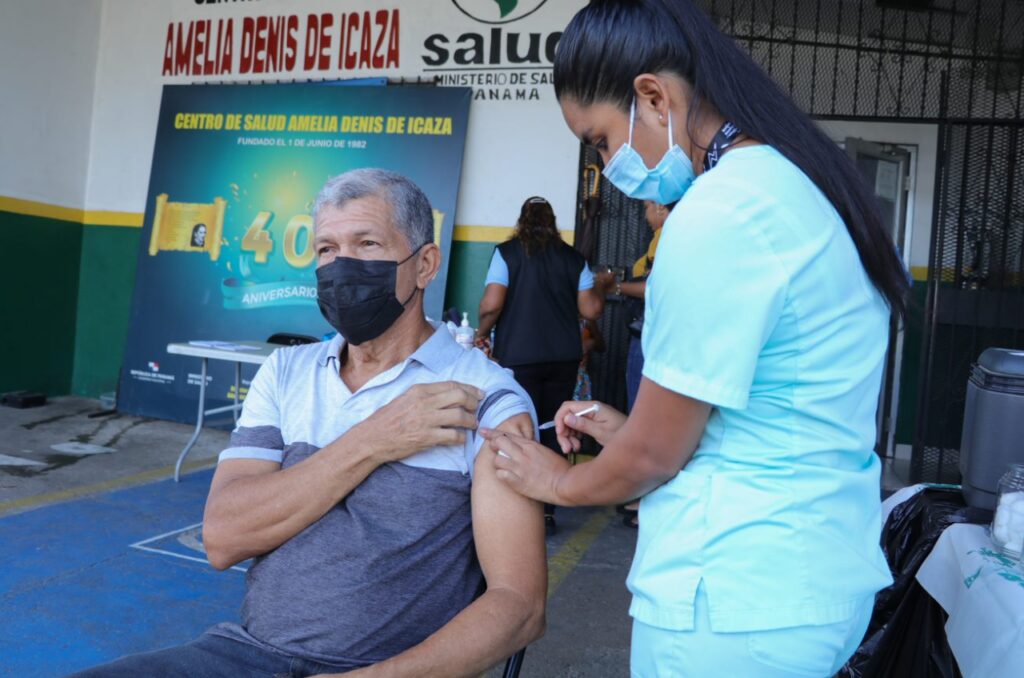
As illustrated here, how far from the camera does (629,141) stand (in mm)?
1147

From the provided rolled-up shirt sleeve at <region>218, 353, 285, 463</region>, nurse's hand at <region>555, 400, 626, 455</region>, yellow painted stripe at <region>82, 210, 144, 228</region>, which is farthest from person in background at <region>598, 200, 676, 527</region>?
yellow painted stripe at <region>82, 210, 144, 228</region>

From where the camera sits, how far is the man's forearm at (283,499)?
4.79ft

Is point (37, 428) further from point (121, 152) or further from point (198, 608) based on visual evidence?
point (198, 608)

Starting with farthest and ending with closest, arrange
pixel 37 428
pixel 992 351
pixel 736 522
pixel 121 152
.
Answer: pixel 121 152, pixel 37 428, pixel 992 351, pixel 736 522

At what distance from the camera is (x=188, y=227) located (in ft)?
21.1

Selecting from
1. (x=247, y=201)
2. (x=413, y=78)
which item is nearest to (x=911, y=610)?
(x=413, y=78)

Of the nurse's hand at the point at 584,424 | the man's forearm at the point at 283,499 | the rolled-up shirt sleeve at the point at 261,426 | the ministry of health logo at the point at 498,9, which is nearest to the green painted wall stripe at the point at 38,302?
the ministry of health logo at the point at 498,9

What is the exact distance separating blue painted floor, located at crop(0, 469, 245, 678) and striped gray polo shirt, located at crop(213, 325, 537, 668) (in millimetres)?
1457

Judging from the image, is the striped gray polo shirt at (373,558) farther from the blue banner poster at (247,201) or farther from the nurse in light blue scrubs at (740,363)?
the blue banner poster at (247,201)

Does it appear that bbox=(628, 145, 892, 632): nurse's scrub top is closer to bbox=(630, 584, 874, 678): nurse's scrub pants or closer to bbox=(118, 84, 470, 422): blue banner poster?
bbox=(630, 584, 874, 678): nurse's scrub pants

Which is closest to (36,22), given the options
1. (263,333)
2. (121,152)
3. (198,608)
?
(121,152)

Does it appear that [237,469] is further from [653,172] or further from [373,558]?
[653,172]

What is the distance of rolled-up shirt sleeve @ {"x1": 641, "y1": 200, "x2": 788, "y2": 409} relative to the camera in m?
0.97

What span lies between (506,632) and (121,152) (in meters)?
6.62
